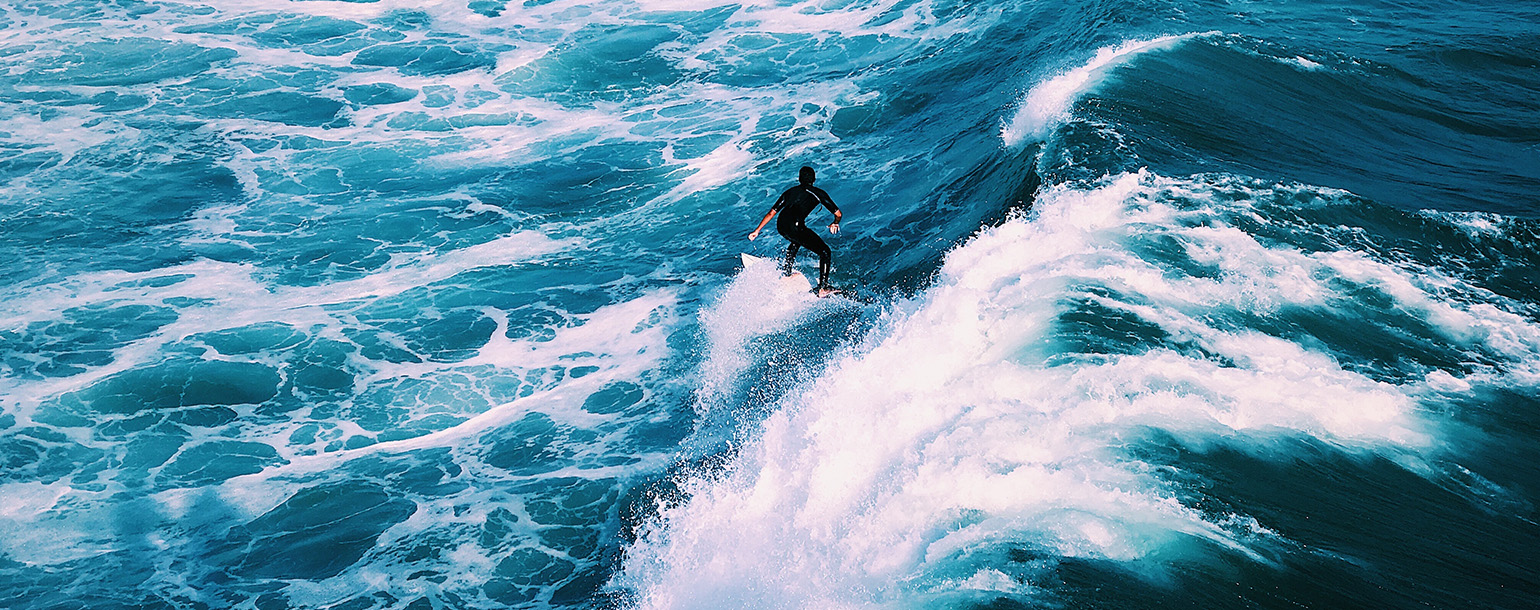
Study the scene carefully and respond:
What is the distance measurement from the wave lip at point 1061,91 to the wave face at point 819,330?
0.41ft

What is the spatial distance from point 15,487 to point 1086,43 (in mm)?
16400

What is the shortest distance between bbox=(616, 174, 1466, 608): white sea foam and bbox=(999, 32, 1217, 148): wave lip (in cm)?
395

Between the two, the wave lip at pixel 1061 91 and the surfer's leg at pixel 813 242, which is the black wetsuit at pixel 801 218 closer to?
the surfer's leg at pixel 813 242

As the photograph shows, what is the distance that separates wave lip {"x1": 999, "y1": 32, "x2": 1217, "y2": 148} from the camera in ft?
49.4

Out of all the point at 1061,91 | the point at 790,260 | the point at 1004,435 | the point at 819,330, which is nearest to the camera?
the point at 1004,435

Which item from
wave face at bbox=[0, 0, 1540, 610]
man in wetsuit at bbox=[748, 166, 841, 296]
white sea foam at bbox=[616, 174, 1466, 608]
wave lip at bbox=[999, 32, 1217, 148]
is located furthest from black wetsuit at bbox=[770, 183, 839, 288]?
wave lip at bbox=[999, 32, 1217, 148]

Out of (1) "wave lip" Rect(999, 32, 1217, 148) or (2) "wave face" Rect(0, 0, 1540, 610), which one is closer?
(2) "wave face" Rect(0, 0, 1540, 610)

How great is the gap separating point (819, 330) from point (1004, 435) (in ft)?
12.2

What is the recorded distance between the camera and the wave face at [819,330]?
7883 mm

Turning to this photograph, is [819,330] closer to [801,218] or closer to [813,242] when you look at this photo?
[813,242]

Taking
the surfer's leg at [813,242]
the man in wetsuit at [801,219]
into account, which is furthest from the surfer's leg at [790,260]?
the surfer's leg at [813,242]

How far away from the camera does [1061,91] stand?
16.0 meters

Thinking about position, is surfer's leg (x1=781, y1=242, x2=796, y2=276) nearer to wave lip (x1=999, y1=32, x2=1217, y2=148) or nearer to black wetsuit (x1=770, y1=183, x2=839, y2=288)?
black wetsuit (x1=770, y1=183, x2=839, y2=288)

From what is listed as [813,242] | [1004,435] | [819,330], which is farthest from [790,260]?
[1004,435]
